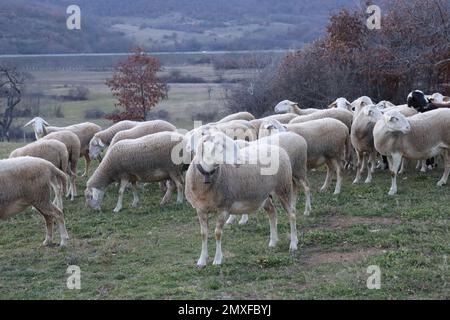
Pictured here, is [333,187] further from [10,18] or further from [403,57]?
[10,18]

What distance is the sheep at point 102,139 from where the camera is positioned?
16688mm

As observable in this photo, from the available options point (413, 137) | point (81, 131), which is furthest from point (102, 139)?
point (413, 137)

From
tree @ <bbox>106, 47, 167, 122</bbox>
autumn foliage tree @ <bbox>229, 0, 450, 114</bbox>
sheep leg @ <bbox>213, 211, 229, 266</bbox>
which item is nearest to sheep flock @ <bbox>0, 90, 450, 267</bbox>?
sheep leg @ <bbox>213, 211, 229, 266</bbox>

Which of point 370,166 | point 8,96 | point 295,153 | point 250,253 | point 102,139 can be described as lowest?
point 250,253

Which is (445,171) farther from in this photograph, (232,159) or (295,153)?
(232,159)

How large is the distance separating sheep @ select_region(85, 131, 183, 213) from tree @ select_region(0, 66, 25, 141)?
2952cm

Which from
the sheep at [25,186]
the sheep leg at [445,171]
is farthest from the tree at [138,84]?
the sheep at [25,186]

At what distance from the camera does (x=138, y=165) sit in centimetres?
1360

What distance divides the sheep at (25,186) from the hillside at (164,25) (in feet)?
127

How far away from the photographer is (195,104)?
45.5 m

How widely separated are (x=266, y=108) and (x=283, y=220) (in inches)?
738

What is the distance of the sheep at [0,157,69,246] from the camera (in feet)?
33.9

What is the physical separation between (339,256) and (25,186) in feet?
15.3
